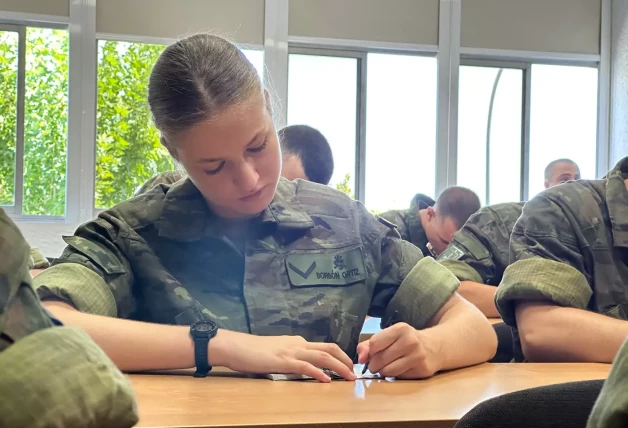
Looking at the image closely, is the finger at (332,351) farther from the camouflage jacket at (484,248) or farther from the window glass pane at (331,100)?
the window glass pane at (331,100)

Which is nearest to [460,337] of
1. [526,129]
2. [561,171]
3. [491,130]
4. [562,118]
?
[561,171]

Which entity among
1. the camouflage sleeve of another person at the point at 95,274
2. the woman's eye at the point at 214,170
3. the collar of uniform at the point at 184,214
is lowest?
the camouflage sleeve of another person at the point at 95,274

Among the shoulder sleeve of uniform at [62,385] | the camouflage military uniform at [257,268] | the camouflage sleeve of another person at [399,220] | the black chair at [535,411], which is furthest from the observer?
the camouflage sleeve of another person at [399,220]

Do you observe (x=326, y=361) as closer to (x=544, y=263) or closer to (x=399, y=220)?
(x=544, y=263)

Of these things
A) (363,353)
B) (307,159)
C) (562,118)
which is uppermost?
(562,118)

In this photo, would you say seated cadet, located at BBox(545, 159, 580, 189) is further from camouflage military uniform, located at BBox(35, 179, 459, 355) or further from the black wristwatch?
the black wristwatch

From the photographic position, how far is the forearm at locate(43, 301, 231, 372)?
1.34 metres

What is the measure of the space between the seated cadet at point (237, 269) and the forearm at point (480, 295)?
1.06 metres

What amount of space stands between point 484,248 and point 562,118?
3816mm

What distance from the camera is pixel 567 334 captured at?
1.58 metres

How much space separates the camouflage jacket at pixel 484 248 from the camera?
2.91 m

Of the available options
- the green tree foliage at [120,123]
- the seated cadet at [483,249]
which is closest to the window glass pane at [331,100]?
the green tree foliage at [120,123]

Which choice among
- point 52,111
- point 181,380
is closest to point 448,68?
point 52,111

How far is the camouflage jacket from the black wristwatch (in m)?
1.67
